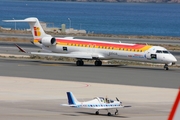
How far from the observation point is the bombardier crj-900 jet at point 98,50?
178ft

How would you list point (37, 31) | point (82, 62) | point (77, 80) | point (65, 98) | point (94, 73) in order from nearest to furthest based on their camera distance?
point (65, 98) → point (77, 80) → point (94, 73) → point (82, 62) → point (37, 31)

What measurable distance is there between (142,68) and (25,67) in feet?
36.1

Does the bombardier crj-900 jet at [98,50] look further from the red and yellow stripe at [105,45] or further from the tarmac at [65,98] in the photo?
the tarmac at [65,98]

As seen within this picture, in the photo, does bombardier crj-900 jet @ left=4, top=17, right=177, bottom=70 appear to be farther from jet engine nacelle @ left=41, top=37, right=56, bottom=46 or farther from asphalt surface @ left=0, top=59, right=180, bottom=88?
asphalt surface @ left=0, top=59, right=180, bottom=88

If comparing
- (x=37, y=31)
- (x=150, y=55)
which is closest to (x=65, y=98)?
(x=150, y=55)

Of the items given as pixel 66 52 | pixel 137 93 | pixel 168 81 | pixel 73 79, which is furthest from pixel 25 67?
pixel 137 93

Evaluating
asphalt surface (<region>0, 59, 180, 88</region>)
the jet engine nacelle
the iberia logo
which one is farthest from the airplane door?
the iberia logo

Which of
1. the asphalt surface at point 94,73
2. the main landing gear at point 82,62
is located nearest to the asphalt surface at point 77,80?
the asphalt surface at point 94,73

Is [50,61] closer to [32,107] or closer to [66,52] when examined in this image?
[66,52]

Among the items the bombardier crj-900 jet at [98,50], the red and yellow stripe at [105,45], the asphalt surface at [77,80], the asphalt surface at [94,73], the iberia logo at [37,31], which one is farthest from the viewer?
the iberia logo at [37,31]

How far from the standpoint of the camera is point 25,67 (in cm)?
5522

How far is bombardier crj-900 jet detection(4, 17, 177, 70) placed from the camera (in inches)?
2133

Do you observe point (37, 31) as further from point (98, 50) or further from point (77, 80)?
point (77, 80)

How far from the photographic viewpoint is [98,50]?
57.0 metres
